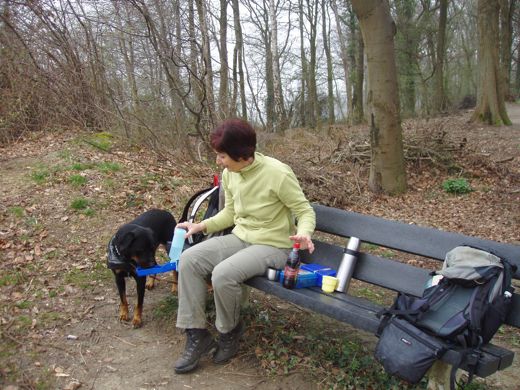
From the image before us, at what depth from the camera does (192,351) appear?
3.41 m

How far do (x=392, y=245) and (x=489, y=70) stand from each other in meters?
12.5

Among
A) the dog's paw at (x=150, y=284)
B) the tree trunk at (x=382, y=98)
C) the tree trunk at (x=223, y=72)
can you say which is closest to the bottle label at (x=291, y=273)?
the dog's paw at (x=150, y=284)

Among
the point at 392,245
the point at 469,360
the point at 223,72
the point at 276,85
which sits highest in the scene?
the point at 276,85

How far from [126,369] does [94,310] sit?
1001mm

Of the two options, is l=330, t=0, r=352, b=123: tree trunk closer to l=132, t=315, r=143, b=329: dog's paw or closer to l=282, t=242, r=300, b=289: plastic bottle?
l=132, t=315, r=143, b=329: dog's paw

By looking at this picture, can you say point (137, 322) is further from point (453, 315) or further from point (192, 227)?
point (453, 315)

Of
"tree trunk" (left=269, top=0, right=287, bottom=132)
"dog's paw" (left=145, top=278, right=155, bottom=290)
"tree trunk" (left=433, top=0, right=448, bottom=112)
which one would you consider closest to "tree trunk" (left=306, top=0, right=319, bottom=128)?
"tree trunk" (left=269, top=0, right=287, bottom=132)

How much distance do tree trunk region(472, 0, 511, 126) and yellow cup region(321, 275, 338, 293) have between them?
12.6 metres

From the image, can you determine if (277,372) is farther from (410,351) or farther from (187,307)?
(410,351)

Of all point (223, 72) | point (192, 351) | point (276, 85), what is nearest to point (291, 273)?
point (192, 351)

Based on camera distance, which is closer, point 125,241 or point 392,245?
point 392,245

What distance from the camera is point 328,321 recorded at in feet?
13.3

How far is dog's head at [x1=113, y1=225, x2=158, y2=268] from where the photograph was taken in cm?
398

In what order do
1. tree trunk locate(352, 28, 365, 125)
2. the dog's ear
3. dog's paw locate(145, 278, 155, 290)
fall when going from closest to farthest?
the dog's ear → dog's paw locate(145, 278, 155, 290) → tree trunk locate(352, 28, 365, 125)
